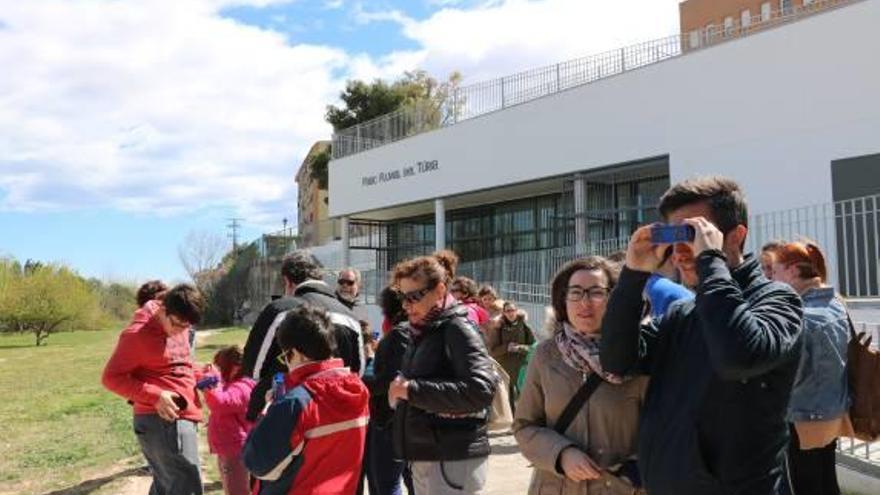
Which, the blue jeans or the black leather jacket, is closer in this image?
the black leather jacket

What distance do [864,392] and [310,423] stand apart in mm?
2781

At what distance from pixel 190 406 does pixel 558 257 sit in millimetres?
16123

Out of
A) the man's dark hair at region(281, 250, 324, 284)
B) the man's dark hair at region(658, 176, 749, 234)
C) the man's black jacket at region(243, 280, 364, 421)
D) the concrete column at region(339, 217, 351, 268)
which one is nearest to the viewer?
the man's dark hair at region(658, 176, 749, 234)

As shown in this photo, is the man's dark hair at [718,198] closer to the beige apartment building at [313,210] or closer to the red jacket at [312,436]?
the red jacket at [312,436]

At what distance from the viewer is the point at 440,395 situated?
12.4 feet

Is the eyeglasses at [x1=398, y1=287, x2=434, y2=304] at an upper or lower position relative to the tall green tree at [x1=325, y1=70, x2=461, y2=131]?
lower

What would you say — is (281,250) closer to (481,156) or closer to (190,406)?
(481,156)

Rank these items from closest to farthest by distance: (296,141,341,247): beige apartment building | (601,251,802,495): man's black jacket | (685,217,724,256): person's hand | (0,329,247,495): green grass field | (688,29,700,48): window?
1. (601,251,802,495): man's black jacket
2. (685,217,724,256): person's hand
3. (0,329,247,495): green grass field
4. (688,29,700,48): window
5. (296,141,341,247): beige apartment building

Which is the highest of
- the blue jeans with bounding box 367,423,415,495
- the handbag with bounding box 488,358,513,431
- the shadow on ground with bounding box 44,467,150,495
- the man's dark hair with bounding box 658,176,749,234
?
the man's dark hair with bounding box 658,176,749,234

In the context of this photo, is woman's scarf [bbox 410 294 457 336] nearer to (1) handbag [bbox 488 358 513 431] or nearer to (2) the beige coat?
(1) handbag [bbox 488 358 513 431]

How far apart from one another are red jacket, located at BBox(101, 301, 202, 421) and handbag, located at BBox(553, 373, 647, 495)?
9.41 feet

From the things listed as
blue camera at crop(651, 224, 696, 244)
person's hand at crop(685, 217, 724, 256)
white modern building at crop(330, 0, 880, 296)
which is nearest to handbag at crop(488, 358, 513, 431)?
blue camera at crop(651, 224, 696, 244)

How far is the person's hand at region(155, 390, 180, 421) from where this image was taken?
4922 mm

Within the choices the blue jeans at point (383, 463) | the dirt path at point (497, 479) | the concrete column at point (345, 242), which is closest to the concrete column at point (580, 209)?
the dirt path at point (497, 479)
